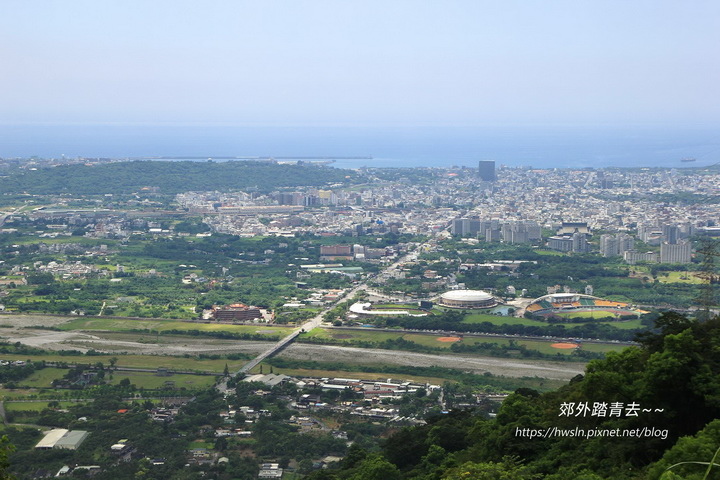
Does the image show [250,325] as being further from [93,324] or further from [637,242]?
[637,242]

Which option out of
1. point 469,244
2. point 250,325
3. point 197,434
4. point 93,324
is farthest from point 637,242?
point 197,434

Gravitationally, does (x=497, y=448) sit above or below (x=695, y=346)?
below

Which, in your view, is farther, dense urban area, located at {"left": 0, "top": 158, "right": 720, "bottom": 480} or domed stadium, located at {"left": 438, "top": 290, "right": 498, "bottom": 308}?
domed stadium, located at {"left": 438, "top": 290, "right": 498, "bottom": 308}

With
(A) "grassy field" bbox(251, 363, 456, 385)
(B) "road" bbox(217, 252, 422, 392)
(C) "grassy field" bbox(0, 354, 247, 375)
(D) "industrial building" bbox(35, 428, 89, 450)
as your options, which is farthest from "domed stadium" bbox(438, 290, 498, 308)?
(D) "industrial building" bbox(35, 428, 89, 450)

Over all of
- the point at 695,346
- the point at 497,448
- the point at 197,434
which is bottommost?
the point at 197,434

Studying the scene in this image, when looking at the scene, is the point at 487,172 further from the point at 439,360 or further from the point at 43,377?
the point at 43,377

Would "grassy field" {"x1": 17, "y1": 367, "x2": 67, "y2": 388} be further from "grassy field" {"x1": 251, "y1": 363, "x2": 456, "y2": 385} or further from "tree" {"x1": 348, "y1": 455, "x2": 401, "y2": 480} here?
"tree" {"x1": 348, "y1": 455, "x2": 401, "y2": 480}

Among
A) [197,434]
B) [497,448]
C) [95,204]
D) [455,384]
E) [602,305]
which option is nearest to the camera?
[497,448]
